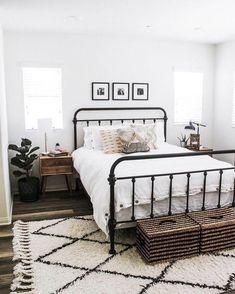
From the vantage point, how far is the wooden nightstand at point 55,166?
4.35m

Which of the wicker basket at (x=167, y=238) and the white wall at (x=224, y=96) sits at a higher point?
the white wall at (x=224, y=96)

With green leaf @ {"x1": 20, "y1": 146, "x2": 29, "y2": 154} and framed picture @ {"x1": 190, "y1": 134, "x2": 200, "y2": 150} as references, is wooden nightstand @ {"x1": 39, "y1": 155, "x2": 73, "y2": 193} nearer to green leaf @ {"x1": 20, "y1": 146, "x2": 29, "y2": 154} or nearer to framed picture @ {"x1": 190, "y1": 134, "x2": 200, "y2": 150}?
green leaf @ {"x1": 20, "y1": 146, "x2": 29, "y2": 154}

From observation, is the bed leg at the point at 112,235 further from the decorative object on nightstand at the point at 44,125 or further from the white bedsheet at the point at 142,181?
the decorative object on nightstand at the point at 44,125

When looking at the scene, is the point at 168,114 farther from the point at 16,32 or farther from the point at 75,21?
the point at 16,32

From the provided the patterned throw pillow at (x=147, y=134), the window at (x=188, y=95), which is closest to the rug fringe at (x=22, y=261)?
the patterned throw pillow at (x=147, y=134)

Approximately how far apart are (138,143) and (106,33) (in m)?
1.78

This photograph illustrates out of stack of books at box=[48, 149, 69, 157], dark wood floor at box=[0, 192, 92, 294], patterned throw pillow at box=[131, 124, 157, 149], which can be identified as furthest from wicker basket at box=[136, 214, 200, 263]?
stack of books at box=[48, 149, 69, 157]

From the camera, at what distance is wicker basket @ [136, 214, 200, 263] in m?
2.58

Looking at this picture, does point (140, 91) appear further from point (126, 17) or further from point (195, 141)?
point (126, 17)

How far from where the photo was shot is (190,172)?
2.95 m

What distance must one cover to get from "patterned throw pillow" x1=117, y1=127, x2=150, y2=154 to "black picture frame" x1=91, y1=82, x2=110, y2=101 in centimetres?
87

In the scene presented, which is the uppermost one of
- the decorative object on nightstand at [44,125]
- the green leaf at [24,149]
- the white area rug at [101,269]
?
the decorative object on nightstand at [44,125]

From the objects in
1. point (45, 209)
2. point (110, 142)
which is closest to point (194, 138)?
point (110, 142)

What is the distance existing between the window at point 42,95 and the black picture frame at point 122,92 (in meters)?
0.87
